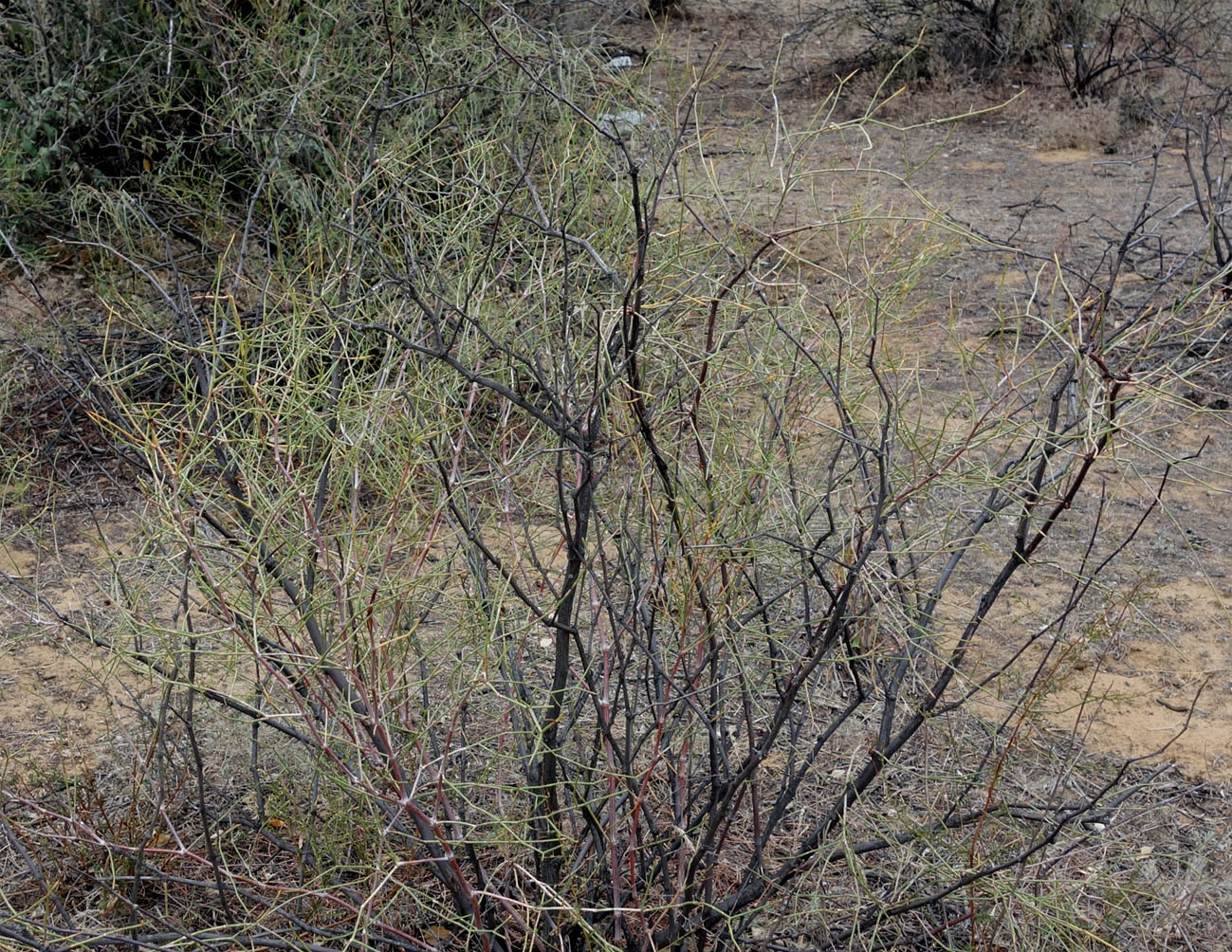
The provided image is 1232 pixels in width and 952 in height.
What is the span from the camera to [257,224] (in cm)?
590

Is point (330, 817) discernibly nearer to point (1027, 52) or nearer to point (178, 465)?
point (178, 465)

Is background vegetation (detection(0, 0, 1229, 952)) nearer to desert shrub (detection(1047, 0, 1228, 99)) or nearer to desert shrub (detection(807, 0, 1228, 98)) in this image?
desert shrub (detection(1047, 0, 1228, 99))

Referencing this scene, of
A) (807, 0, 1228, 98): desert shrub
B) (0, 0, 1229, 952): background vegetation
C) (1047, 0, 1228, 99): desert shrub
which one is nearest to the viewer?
(0, 0, 1229, 952): background vegetation

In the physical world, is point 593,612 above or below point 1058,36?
above

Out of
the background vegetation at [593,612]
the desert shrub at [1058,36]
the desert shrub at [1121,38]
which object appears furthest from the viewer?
the desert shrub at [1058,36]

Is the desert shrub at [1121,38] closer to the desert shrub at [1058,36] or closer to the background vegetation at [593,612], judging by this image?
the desert shrub at [1058,36]

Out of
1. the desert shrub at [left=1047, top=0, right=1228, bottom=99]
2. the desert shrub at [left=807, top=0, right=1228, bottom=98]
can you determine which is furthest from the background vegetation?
the desert shrub at [left=807, top=0, right=1228, bottom=98]

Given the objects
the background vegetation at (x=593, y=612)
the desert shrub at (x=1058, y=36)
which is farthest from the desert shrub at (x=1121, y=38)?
the background vegetation at (x=593, y=612)

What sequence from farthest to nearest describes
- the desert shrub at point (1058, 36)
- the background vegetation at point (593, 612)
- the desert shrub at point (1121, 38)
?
the desert shrub at point (1058, 36), the desert shrub at point (1121, 38), the background vegetation at point (593, 612)

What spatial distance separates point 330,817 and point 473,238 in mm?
1269

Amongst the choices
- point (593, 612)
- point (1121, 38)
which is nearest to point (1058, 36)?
point (1121, 38)

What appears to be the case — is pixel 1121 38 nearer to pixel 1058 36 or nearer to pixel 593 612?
pixel 1058 36

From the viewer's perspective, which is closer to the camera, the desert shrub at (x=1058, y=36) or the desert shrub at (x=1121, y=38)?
the desert shrub at (x=1121, y=38)

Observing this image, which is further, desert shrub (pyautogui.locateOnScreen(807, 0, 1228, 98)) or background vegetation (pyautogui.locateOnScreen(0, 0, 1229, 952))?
desert shrub (pyautogui.locateOnScreen(807, 0, 1228, 98))
